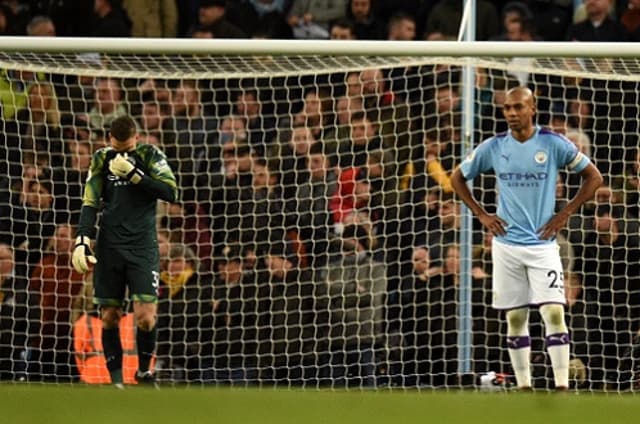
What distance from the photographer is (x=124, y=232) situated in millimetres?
9391

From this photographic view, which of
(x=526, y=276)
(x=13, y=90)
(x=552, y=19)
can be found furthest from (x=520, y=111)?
(x=13, y=90)

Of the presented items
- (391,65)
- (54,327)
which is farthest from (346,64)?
(54,327)

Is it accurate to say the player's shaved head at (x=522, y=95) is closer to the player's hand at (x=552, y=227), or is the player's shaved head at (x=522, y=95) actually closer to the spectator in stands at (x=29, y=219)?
the player's hand at (x=552, y=227)

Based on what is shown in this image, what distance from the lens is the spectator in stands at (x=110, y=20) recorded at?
A: 493 inches

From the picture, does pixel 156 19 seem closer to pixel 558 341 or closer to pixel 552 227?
pixel 552 227

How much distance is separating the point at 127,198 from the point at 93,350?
1.39 metres

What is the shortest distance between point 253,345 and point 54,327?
4.32ft

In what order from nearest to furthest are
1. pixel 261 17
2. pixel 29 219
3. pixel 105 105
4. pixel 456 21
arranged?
pixel 29 219 → pixel 105 105 → pixel 456 21 → pixel 261 17

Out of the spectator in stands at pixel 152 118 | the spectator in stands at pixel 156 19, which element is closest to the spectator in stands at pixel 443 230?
the spectator in stands at pixel 152 118

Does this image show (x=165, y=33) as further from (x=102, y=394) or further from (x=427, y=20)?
(x=102, y=394)

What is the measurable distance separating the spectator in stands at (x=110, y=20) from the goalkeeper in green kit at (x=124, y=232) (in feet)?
10.8

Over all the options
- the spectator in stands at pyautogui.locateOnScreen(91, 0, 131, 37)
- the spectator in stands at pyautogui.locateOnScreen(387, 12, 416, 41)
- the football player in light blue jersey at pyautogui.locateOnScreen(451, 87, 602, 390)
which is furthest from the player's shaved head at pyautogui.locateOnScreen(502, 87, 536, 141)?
the spectator in stands at pyautogui.locateOnScreen(91, 0, 131, 37)

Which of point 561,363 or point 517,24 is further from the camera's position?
point 517,24

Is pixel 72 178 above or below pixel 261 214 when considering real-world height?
above
